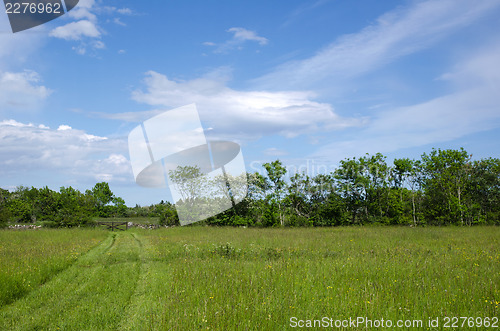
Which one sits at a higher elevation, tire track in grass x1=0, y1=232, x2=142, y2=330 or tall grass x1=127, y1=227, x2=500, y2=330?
tall grass x1=127, y1=227, x2=500, y2=330

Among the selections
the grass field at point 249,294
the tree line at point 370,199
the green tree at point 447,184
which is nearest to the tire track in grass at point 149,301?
the grass field at point 249,294

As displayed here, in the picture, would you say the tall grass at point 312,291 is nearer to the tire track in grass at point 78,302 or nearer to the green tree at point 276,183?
the tire track in grass at point 78,302

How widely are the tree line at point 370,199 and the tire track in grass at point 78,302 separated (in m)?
26.1

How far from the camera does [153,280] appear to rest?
8.52m

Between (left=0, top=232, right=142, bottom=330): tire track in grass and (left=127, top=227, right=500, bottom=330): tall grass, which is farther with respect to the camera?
(left=0, top=232, right=142, bottom=330): tire track in grass

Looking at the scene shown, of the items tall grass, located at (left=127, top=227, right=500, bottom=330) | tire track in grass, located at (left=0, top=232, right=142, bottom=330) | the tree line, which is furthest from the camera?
the tree line

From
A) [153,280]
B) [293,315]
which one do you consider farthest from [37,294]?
[293,315]

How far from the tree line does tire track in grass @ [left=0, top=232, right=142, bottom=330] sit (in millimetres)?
26074

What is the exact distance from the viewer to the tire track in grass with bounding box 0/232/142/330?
229 inches

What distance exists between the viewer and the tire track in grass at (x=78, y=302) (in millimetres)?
5809

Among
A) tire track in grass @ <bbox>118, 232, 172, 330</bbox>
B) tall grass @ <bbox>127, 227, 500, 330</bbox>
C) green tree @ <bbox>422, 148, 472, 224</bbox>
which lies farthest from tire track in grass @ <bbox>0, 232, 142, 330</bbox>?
green tree @ <bbox>422, 148, 472, 224</bbox>

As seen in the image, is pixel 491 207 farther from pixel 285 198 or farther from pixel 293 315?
pixel 293 315

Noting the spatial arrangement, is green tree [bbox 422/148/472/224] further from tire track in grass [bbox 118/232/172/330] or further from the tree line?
tire track in grass [bbox 118/232/172/330]

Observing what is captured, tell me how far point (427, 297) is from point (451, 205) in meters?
35.3
